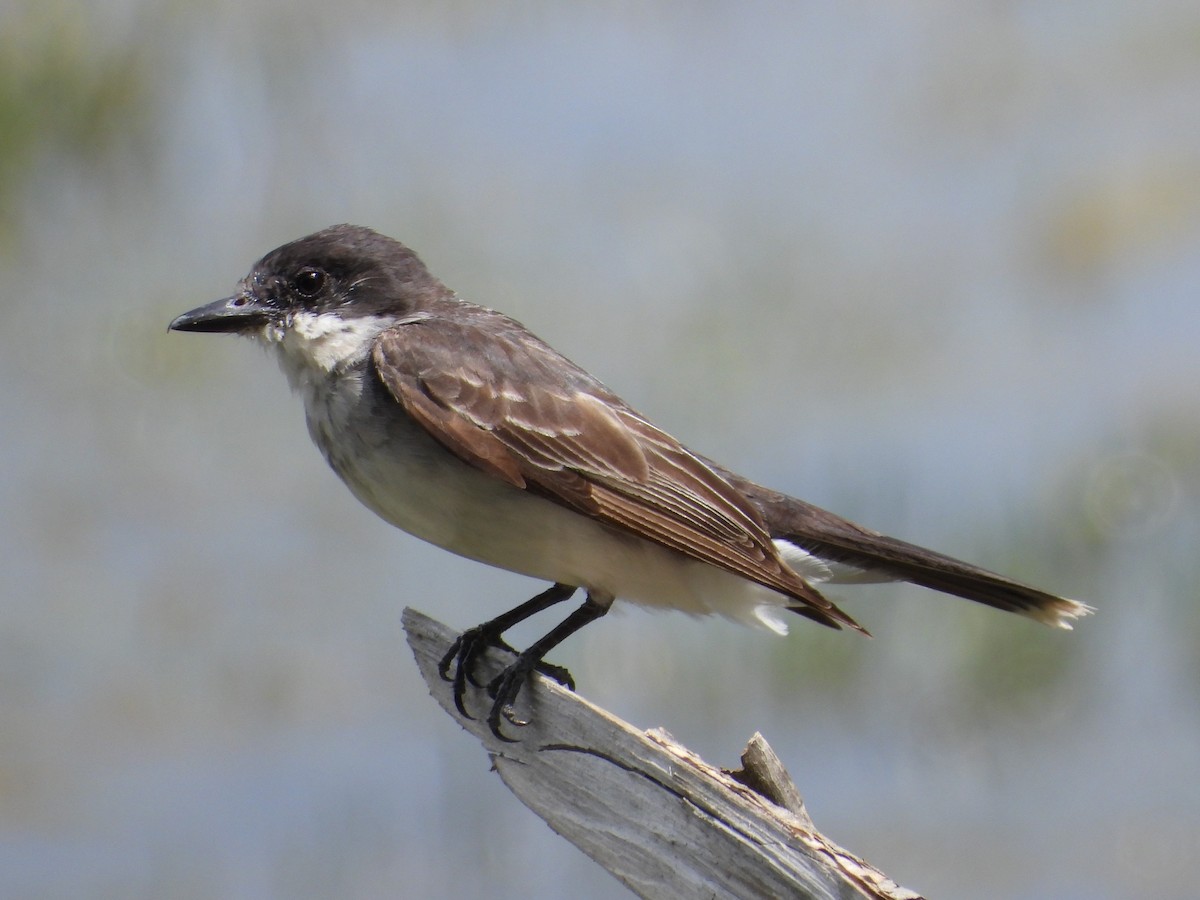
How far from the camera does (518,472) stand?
10.9 feet

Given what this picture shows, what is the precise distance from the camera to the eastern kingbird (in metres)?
3.28

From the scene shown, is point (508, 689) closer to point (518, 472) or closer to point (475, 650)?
point (475, 650)

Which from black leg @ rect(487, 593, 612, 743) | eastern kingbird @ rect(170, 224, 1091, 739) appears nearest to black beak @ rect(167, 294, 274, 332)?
eastern kingbird @ rect(170, 224, 1091, 739)

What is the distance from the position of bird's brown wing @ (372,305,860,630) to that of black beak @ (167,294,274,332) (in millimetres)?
333

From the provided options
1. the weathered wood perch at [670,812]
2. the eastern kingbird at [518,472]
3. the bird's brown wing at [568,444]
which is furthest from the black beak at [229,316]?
the weathered wood perch at [670,812]

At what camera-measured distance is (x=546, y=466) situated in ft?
11.1

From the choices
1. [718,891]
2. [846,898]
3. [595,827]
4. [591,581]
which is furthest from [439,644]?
[846,898]

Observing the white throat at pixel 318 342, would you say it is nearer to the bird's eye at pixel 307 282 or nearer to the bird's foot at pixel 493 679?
the bird's eye at pixel 307 282

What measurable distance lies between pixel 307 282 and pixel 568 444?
79 cm

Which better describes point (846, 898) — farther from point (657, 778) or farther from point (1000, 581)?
point (1000, 581)

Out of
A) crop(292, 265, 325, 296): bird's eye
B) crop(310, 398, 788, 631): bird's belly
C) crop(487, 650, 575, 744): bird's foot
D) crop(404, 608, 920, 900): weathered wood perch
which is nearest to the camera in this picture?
crop(404, 608, 920, 900): weathered wood perch

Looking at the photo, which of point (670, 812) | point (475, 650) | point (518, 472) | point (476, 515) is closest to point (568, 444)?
point (518, 472)

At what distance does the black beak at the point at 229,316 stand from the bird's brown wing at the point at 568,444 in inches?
13.1

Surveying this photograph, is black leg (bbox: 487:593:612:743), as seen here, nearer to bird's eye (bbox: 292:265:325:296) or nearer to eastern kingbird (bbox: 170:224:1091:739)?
eastern kingbird (bbox: 170:224:1091:739)
